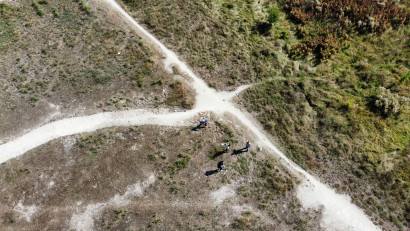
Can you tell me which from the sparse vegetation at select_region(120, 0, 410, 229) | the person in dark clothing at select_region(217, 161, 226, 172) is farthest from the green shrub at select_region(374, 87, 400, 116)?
the person in dark clothing at select_region(217, 161, 226, 172)

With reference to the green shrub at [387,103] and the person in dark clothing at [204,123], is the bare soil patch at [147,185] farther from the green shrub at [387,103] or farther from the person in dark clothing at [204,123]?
the green shrub at [387,103]

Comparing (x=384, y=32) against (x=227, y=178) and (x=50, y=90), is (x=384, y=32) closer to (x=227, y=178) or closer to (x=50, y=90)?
(x=227, y=178)

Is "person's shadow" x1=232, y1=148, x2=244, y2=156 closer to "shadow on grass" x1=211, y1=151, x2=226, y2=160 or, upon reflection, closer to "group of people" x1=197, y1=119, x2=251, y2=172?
"group of people" x1=197, y1=119, x2=251, y2=172

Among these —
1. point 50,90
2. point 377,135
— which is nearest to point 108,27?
point 50,90

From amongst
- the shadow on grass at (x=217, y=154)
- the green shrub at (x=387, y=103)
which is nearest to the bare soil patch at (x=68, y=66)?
the shadow on grass at (x=217, y=154)

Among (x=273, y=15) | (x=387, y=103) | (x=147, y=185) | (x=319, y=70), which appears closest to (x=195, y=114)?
(x=147, y=185)

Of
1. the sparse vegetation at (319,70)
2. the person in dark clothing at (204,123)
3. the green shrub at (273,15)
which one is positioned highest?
the green shrub at (273,15)

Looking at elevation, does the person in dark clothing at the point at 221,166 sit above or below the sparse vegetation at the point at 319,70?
below

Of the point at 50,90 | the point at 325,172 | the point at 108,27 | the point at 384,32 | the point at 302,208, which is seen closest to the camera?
the point at 302,208

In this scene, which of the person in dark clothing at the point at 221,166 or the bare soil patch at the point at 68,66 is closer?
the person in dark clothing at the point at 221,166

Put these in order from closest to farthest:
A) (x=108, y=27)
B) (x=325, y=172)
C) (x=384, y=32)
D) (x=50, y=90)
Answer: (x=325, y=172) → (x=50, y=90) → (x=108, y=27) → (x=384, y=32)
